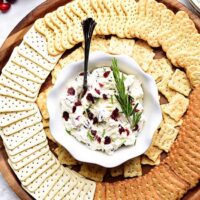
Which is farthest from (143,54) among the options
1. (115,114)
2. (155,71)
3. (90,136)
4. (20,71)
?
(20,71)

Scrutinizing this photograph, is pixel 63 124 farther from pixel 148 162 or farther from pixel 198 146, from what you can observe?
pixel 198 146

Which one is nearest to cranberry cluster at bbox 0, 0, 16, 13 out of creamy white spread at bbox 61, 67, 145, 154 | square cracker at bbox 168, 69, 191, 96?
creamy white spread at bbox 61, 67, 145, 154

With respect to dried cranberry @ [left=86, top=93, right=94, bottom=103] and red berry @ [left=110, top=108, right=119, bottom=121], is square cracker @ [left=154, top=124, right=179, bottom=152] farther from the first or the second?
dried cranberry @ [left=86, top=93, right=94, bottom=103]

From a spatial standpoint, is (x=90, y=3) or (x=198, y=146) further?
(x=90, y=3)

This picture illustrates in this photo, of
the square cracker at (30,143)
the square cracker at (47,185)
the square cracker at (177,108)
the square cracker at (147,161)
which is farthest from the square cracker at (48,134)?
the square cracker at (177,108)

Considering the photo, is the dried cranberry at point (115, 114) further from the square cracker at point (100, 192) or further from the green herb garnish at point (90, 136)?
the square cracker at point (100, 192)

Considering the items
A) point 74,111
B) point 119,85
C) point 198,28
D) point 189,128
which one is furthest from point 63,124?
point 198,28
